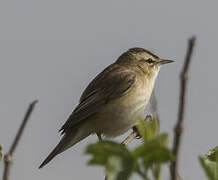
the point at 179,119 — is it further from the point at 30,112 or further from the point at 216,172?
the point at 30,112

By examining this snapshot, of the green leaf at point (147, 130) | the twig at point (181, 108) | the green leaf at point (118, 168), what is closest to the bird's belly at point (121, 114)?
the green leaf at point (147, 130)

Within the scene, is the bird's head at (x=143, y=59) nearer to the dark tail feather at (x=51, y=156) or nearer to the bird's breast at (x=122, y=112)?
the bird's breast at (x=122, y=112)

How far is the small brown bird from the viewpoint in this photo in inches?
304

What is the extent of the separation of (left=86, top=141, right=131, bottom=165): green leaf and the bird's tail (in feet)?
18.7

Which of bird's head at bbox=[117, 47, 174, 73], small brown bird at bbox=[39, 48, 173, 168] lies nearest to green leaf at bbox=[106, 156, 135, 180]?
small brown bird at bbox=[39, 48, 173, 168]

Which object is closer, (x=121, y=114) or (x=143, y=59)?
(x=121, y=114)

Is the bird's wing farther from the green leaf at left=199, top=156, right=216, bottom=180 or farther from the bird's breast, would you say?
the green leaf at left=199, top=156, right=216, bottom=180

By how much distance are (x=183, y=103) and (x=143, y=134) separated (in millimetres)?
291

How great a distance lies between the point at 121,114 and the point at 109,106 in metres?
0.30

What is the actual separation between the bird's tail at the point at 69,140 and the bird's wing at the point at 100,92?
0.12m

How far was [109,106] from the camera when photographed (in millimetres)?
7996

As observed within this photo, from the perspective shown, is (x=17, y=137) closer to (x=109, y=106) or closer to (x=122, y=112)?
(x=122, y=112)

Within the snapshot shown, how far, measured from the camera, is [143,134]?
67.7 inches

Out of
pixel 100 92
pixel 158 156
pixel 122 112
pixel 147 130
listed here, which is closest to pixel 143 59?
pixel 100 92
